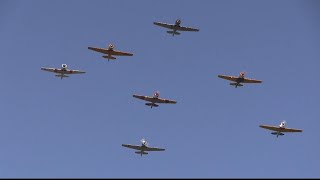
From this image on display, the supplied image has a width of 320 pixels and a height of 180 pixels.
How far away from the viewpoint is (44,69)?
19338 centimetres

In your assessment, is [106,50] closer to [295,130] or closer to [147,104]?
[147,104]

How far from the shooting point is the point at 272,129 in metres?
188

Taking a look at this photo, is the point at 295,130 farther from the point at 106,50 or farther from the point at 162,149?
the point at 106,50

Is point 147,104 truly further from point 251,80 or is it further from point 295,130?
point 295,130

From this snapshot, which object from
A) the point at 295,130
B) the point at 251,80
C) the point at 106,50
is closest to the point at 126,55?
the point at 106,50

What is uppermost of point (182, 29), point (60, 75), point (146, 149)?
point (182, 29)

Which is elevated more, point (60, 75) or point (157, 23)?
point (157, 23)

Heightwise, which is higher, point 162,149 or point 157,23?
point 157,23

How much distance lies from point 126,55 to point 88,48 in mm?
9555

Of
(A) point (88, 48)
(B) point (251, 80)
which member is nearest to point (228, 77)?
(B) point (251, 80)

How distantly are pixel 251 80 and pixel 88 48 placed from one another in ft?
Answer: 134

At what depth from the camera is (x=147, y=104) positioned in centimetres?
18188

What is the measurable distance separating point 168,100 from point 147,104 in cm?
636

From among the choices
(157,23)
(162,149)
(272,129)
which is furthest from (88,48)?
(272,129)
